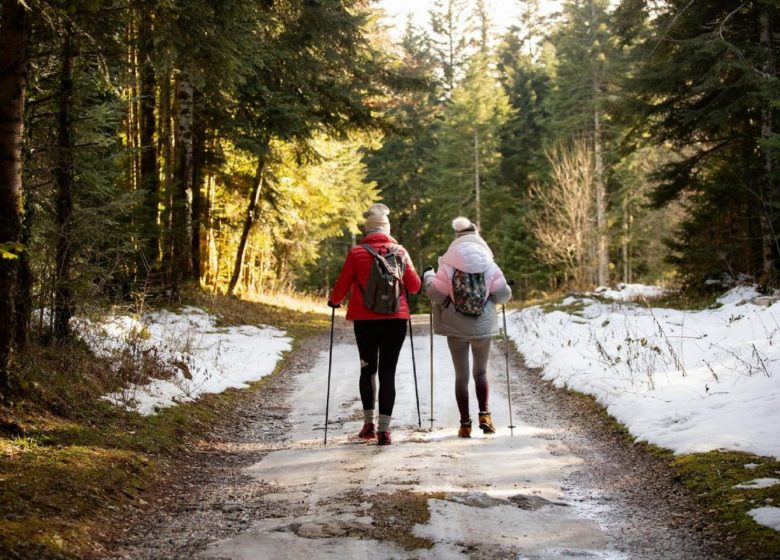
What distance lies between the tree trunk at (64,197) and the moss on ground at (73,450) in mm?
446

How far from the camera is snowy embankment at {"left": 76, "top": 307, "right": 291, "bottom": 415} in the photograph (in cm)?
797

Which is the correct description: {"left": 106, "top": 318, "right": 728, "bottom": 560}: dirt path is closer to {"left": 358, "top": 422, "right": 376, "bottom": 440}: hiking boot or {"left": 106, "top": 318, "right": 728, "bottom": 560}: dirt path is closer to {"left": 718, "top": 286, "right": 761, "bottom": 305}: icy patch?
{"left": 358, "top": 422, "right": 376, "bottom": 440}: hiking boot

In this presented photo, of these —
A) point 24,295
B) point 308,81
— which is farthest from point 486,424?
point 308,81

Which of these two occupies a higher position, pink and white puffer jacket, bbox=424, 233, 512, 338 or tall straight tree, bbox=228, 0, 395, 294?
tall straight tree, bbox=228, 0, 395, 294

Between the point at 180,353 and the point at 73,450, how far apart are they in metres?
4.48

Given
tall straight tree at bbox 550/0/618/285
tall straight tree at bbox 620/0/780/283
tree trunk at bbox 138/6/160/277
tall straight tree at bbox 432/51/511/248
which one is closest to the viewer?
tree trunk at bbox 138/6/160/277

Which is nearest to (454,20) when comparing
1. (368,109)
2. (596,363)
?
(368,109)

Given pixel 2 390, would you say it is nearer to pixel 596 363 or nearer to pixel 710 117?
pixel 596 363

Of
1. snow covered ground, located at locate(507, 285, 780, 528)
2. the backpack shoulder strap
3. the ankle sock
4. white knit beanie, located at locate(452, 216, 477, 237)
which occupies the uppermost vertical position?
white knit beanie, located at locate(452, 216, 477, 237)

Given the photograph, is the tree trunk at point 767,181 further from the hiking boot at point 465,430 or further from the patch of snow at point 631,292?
the hiking boot at point 465,430

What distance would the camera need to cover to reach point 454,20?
56312 mm

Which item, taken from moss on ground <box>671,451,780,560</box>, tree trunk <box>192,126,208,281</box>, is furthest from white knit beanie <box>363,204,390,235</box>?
tree trunk <box>192,126,208,281</box>

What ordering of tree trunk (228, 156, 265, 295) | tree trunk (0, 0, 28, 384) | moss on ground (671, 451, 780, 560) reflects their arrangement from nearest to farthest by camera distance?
moss on ground (671, 451, 780, 560)
tree trunk (0, 0, 28, 384)
tree trunk (228, 156, 265, 295)

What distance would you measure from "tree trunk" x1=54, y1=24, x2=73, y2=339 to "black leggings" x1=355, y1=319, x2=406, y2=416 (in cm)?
341
